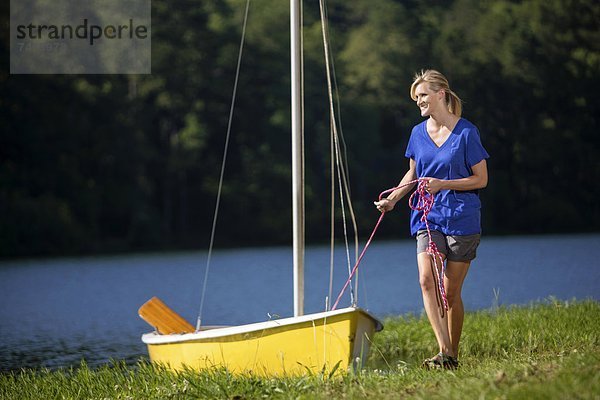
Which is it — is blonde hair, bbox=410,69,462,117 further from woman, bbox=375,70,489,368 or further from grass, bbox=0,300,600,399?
grass, bbox=0,300,600,399

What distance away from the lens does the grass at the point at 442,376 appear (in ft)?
19.1

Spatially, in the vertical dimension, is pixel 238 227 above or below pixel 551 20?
below

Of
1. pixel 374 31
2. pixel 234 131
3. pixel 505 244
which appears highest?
pixel 374 31

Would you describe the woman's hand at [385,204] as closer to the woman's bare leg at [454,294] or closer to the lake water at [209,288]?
the woman's bare leg at [454,294]

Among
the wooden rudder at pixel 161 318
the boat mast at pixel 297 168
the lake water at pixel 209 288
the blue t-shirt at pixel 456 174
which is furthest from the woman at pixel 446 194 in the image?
the lake water at pixel 209 288

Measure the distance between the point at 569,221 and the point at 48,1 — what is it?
24.2 meters

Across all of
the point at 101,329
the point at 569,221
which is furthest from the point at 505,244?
the point at 101,329

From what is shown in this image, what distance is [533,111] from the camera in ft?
178

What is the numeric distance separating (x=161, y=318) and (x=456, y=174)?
11.4 ft

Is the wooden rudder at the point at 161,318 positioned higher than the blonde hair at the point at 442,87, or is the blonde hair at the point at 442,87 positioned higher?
the blonde hair at the point at 442,87

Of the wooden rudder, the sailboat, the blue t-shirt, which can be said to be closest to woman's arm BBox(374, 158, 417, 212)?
the blue t-shirt

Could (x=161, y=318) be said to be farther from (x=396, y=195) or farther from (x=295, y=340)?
(x=396, y=195)

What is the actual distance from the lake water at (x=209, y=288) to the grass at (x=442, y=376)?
2.27m

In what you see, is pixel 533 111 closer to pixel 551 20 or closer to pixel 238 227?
pixel 551 20
